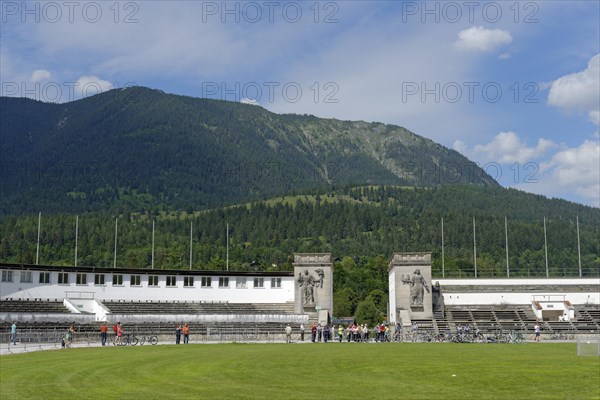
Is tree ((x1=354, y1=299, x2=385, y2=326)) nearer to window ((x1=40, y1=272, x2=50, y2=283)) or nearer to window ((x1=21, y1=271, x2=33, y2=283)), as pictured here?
window ((x1=40, y1=272, x2=50, y2=283))

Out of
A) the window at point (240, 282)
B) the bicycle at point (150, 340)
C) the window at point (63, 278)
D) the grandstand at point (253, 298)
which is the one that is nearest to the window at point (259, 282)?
the grandstand at point (253, 298)

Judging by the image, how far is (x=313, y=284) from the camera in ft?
259

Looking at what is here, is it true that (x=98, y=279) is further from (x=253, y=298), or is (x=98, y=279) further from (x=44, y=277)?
(x=253, y=298)

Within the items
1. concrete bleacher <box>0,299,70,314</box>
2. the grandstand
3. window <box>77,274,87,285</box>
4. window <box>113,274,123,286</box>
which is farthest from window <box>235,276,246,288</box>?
concrete bleacher <box>0,299,70,314</box>

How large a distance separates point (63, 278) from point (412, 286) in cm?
3911

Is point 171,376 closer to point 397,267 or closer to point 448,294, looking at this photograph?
point 397,267

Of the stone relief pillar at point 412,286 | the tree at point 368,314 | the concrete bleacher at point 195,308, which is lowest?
the tree at point 368,314

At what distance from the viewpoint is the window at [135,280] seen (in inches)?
3187

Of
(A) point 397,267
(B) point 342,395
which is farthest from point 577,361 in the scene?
(A) point 397,267

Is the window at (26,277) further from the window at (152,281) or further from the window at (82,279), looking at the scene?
the window at (152,281)

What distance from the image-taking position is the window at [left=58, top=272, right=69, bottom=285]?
77875 mm

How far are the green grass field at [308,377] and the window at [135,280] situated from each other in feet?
148

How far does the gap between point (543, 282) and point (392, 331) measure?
25.3 meters

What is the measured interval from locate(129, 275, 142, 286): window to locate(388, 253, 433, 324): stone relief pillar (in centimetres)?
2968
